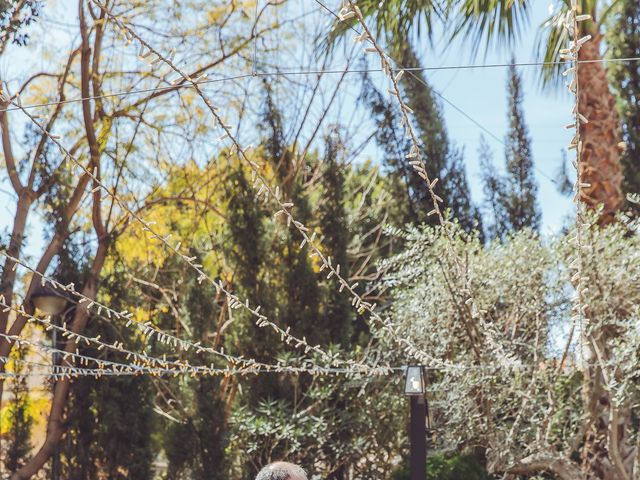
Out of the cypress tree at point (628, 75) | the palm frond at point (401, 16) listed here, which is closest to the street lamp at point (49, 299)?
Result: the palm frond at point (401, 16)

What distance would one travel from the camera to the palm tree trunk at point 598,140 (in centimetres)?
721

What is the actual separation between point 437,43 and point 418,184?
6.20m

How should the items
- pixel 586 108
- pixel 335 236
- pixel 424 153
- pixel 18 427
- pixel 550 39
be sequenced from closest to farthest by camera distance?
pixel 550 39 → pixel 586 108 → pixel 18 427 → pixel 335 236 → pixel 424 153

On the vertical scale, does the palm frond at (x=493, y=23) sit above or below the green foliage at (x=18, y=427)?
above

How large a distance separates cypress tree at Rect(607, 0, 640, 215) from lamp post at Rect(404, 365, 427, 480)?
7977 mm

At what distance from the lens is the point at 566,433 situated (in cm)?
727

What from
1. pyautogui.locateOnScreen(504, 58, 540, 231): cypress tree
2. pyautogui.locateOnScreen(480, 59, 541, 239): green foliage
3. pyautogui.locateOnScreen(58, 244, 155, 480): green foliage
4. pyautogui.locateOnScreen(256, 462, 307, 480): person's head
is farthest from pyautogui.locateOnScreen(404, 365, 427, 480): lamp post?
pyautogui.locateOnScreen(504, 58, 540, 231): cypress tree

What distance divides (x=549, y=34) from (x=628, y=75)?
612cm

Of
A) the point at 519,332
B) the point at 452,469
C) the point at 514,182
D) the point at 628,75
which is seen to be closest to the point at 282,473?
the point at 452,469

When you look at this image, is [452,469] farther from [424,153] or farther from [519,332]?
[424,153]

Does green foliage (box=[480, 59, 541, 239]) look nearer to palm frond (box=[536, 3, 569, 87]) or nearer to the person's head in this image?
palm frond (box=[536, 3, 569, 87])

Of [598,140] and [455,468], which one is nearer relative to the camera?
[455,468]

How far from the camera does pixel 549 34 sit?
6.96 m

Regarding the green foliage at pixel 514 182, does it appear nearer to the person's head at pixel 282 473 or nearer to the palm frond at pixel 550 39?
the palm frond at pixel 550 39
